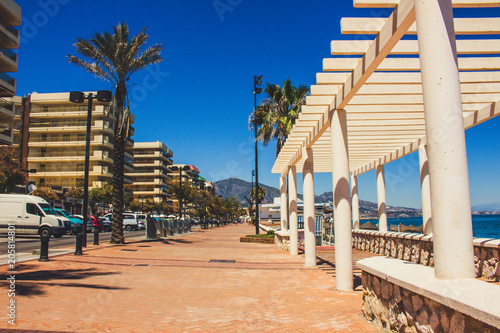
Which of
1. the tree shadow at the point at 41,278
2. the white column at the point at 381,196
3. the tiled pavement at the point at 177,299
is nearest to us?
the tiled pavement at the point at 177,299

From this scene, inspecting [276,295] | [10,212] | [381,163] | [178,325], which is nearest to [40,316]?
[178,325]

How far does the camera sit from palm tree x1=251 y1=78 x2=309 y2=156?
22047mm

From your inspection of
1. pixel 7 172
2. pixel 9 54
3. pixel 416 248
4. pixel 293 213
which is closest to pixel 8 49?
pixel 9 54

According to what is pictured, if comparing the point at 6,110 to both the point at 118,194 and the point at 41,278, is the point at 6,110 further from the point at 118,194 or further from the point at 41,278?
the point at 41,278

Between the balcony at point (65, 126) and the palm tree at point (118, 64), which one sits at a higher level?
the balcony at point (65, 126)

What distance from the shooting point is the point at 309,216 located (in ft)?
39.1

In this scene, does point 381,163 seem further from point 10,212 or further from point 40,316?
point 10,212

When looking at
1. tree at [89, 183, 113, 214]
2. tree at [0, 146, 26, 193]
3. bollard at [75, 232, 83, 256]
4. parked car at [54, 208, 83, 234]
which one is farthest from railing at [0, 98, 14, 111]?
bollard at [75, 232, 83, 256]

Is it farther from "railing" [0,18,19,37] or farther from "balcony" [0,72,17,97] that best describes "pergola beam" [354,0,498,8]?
"railing" [0,18,19,37]

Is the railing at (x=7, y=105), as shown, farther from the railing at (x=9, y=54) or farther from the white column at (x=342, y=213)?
the white column at (x=342, y=213)

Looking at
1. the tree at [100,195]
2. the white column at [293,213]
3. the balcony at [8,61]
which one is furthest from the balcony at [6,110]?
the white column at [293,213]

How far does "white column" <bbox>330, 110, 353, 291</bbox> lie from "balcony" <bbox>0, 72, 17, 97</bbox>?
35.9 metres

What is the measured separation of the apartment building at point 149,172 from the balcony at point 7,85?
187ft

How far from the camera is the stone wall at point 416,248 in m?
6.93
